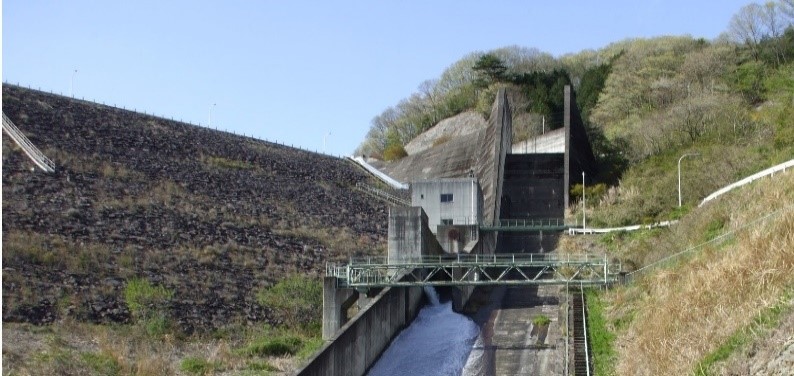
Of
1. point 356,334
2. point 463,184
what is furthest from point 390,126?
point 356,334

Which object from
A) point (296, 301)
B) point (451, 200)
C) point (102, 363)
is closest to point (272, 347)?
point (102, 363)

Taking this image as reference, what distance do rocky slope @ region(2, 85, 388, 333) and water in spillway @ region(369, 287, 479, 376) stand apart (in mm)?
5127

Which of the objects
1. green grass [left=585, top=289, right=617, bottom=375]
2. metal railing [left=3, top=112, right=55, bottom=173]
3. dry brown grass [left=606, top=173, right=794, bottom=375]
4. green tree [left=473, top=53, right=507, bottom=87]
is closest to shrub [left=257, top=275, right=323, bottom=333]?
green grass [left=585, top=289, right=617, bottom=375]

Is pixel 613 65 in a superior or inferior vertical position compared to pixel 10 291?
superior

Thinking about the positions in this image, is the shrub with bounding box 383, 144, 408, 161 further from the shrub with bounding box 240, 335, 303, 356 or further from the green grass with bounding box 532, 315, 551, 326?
the shrub with bounding box 240, 335, 303, 356

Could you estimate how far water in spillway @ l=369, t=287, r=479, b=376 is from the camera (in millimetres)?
29859

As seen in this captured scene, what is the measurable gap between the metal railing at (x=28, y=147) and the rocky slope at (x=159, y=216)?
438mm

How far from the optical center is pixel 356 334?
1094 inches

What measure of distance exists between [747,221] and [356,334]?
11120mm

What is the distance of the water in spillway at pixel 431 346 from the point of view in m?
29.9

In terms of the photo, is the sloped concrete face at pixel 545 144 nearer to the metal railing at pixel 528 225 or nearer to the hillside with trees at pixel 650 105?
the hillside with trees at pixel 650 105

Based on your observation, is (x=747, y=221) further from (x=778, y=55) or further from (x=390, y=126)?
(x=390, y=126)

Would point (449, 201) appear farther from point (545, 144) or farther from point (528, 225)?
point (545, 144)

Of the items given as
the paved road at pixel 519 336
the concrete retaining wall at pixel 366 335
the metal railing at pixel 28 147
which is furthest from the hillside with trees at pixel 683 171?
the metal railing at pixel 28 147
